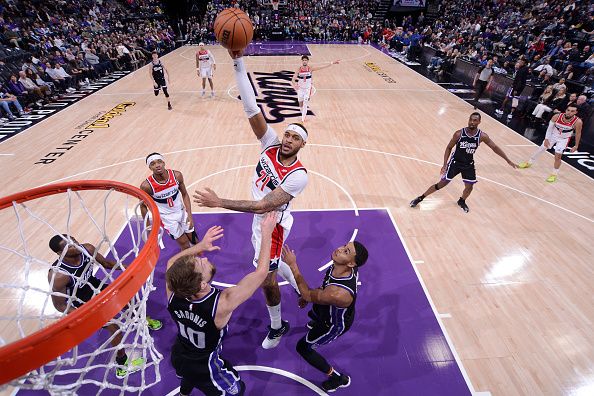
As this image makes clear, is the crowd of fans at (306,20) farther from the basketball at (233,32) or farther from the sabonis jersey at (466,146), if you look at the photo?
the basketball at (233,32)

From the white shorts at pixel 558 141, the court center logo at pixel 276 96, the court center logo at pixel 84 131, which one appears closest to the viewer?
the white shorts at pixel 558 141

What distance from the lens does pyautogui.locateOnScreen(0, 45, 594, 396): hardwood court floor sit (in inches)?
161

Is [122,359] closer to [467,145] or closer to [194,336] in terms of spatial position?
[194,336]

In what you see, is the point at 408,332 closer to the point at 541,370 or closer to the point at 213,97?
the point at 541,370

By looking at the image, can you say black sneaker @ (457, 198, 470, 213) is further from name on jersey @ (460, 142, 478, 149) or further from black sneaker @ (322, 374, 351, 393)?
black sneaker @ (322, 374, 351, 393)

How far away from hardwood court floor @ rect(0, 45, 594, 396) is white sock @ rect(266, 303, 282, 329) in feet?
6.76

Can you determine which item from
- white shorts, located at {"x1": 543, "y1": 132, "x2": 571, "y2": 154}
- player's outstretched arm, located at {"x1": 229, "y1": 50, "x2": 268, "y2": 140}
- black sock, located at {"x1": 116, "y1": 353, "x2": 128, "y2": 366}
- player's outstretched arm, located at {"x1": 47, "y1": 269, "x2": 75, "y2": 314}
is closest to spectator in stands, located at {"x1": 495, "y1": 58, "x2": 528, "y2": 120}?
white shorts, located at {"x1": 543, "y1": 132, "x2": 571, "y2": 154}

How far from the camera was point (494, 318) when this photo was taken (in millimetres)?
4344

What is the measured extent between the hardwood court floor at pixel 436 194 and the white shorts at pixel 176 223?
1939 mm

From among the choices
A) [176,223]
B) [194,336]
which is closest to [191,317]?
[194,336]

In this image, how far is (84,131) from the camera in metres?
9.74

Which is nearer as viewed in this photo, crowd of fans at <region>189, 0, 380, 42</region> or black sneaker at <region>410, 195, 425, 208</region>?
black sneaker at <region>410, 195, 425, 208</region>

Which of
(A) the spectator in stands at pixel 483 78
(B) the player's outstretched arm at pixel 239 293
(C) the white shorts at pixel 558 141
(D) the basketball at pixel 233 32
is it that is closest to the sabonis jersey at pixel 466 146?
(C) the white shorts at pixel 558 141

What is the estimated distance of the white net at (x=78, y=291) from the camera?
2.58 m
